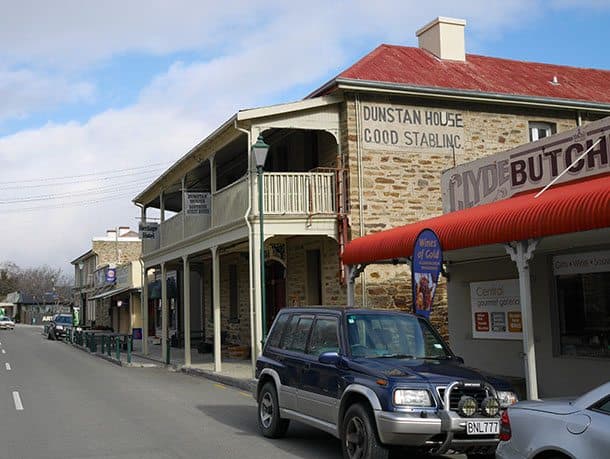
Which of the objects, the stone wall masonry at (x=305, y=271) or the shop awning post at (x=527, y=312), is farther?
the stone wall masonry at (x=305, y=271)

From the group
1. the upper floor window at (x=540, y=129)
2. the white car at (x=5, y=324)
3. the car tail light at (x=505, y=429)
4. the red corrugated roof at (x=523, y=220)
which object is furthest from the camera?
the white car at (x=5, y=324)

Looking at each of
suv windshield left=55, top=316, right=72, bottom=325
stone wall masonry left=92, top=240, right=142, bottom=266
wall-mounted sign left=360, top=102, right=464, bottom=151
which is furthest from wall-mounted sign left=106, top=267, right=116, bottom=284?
wall-mounted sign left=360, top=102, right=464, bottom=151

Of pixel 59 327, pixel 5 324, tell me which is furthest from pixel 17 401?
pixel 5 324

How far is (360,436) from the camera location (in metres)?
7.89

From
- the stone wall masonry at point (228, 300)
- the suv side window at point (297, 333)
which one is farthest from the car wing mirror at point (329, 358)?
the stone wall masonry at point (228, 300)

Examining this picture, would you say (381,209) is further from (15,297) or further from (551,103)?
(15,297)

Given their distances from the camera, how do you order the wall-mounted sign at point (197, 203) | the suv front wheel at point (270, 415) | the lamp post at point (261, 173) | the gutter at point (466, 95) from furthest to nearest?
the wall-mounted sign at point (197, 203), the gutter at point (466, 95), the lamp post at point (261, 173), the suv front wheel at point (270, 415)

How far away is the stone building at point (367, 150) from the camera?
18438 mm

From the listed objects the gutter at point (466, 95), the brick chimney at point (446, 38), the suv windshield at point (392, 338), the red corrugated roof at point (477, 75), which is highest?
the brick chimney at point (446, 38)

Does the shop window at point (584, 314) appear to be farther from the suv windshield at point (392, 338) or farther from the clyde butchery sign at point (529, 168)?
the suv windshield at point (392, 338)

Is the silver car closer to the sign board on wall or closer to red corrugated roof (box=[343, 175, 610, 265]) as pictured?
red corrugated roof (box=[343, 175, 610, 265])

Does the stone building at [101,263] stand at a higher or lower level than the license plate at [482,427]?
higher

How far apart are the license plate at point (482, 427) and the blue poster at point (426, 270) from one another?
3.48 meters

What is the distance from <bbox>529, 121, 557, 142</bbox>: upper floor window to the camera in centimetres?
2105
